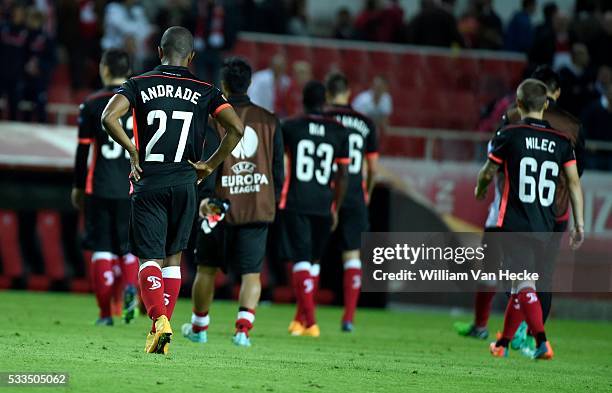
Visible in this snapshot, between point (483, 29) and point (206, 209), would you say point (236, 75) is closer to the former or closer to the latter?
point (206, 209)

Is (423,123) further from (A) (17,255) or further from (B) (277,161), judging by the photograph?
(B) (277,161)

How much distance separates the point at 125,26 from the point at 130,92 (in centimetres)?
1164

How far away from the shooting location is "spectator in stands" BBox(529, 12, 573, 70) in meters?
20.3

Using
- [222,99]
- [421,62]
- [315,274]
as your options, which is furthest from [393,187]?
[222,99]

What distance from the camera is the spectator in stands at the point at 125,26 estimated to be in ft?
64.0

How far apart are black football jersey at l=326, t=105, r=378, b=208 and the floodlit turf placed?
1.33m

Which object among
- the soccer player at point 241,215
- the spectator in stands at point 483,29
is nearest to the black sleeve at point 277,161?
the soccer player at point 241,215

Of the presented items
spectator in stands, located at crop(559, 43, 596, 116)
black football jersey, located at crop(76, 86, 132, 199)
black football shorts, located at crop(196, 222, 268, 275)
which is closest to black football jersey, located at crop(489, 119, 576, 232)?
black football shorts, located at crop(196, 222, 268, 275)

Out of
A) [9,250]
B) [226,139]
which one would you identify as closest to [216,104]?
[226,139]

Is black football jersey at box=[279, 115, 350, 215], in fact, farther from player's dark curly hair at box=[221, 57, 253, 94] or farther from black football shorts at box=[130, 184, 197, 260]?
black football shorts at box=[130, 184, 197, 260]

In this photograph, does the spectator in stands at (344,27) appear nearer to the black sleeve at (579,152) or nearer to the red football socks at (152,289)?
the black sleeve at (579,152)

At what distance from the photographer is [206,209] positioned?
9.76 meters

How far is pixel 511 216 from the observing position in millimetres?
10094

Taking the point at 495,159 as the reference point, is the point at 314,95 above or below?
above
